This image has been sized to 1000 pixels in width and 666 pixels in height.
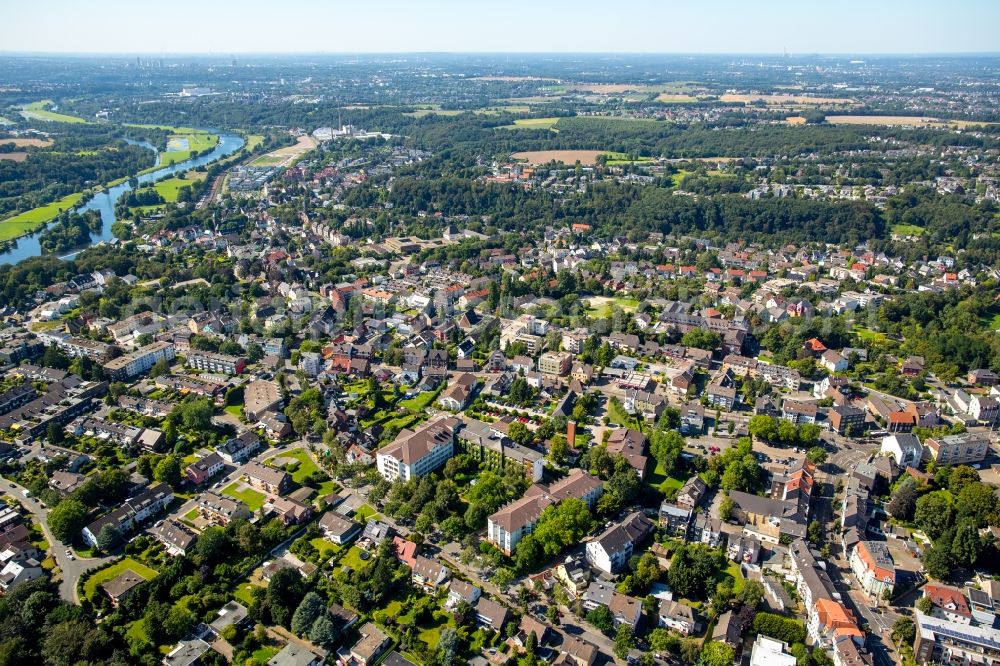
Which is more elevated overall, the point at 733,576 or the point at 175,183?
the point at 175,183

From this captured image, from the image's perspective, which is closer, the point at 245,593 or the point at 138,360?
the point at 245,593

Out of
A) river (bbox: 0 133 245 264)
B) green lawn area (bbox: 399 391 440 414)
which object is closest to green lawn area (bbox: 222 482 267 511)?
green lawn area (bbox: 399 391 440 414)

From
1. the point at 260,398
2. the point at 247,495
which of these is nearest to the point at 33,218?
the point at 260,398

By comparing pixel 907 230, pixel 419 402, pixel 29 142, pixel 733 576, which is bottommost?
pixel 733 576

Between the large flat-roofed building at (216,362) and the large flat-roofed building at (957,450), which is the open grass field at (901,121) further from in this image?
the large flat-roofed building at (216,362)

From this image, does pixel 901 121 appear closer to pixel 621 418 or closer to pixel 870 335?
pixel 870 335

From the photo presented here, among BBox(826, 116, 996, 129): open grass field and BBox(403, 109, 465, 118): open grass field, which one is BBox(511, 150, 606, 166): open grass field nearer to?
BBox(403, 109, 465, 118): open grass field
